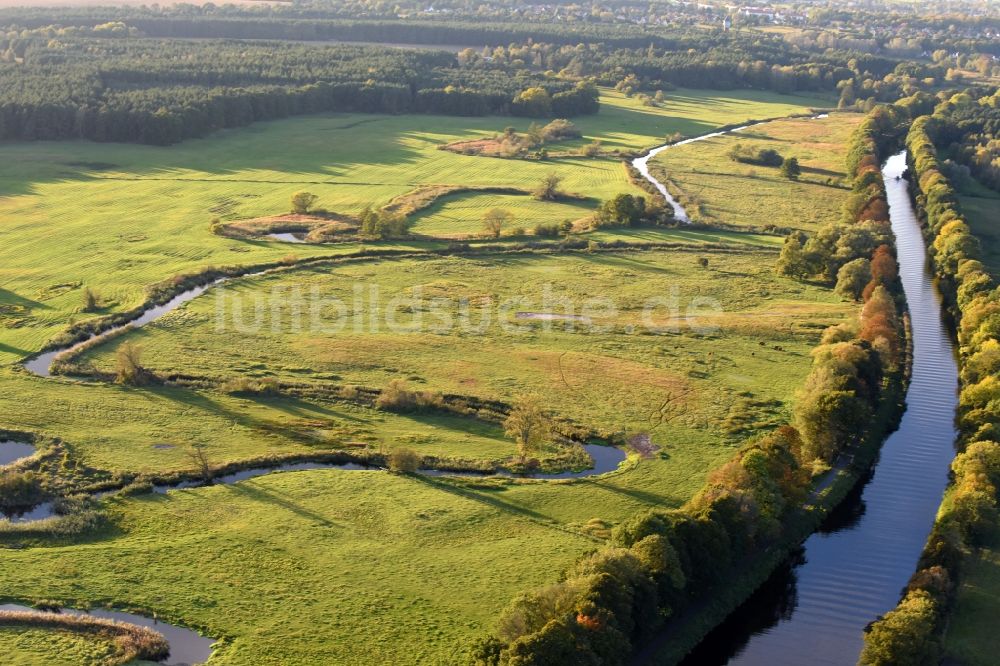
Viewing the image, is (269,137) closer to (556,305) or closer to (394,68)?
(394,68)

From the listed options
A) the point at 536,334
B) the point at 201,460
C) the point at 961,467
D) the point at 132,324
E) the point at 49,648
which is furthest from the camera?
the point at 536,334

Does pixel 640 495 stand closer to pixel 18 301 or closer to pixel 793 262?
pixel 793 262

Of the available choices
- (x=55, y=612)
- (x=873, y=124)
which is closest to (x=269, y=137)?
(x=873, y=124)

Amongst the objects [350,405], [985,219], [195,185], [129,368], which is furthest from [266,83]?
[350,405]

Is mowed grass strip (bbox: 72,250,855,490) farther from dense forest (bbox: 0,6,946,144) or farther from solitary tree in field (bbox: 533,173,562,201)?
dense forest (bbox: 0,6,946,144)

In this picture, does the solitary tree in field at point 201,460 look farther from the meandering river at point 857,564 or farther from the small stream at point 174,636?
the meandering river at point 857,564

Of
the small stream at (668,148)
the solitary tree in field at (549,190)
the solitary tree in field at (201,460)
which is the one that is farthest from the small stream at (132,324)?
the small stream at (668,148)

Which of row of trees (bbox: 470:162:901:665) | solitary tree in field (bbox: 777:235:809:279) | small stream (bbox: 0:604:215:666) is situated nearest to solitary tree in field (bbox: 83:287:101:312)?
small stream (bbox: 0:604:215:666)
